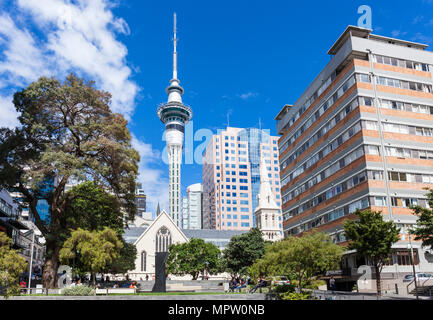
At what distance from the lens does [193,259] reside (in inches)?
2938

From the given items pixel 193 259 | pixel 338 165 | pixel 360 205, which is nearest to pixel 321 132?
pixel 338 165

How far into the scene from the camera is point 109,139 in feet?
123

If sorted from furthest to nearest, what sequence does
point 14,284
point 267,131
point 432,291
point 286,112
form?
point 267,131 < point 286,112 < point 432,291 < point 14,284

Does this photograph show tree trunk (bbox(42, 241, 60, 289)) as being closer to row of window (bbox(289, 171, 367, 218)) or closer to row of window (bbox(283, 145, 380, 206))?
row of window (bbox(289, 171, 367, 218))

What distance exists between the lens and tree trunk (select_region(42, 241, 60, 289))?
117ft

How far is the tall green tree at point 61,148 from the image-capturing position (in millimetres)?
34219

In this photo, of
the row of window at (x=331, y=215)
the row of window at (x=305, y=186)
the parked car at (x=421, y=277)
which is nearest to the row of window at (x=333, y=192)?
the row of window at (x=305, y=186)

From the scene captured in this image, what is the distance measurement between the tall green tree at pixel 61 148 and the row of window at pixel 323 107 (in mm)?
28760

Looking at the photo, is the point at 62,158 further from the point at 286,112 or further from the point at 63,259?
the point at 286,112

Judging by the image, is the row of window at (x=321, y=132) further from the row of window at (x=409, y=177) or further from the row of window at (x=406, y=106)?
the row of window at (x=409, y=177)

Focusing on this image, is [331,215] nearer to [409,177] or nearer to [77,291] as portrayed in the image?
[409,177]

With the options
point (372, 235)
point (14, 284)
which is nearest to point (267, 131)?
point (372, 235)

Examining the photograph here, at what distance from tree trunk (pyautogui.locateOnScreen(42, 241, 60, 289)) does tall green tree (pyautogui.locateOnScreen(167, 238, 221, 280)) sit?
130 feet
